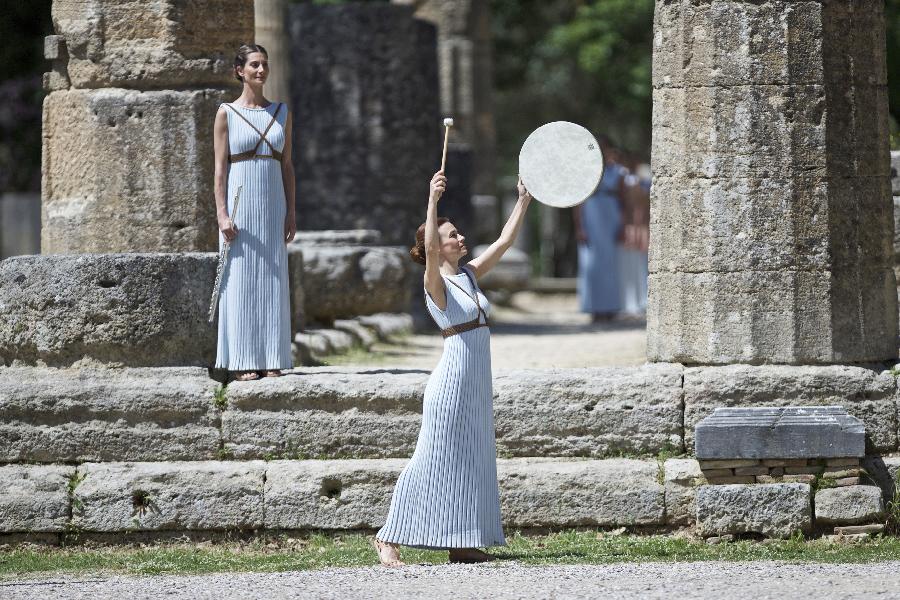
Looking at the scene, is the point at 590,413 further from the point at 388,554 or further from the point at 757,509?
the point at 388,554

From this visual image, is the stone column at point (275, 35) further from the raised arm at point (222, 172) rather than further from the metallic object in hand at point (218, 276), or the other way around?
the metallic object in hand at point (218, 276)

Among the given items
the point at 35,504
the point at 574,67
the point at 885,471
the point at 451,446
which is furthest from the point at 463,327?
the point at 574,67

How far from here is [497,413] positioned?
804 cm

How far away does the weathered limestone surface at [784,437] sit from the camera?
7629 mm

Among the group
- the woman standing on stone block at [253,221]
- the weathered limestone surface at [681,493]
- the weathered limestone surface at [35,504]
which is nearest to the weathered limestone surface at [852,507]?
the weathered limestone surface at [681,493]

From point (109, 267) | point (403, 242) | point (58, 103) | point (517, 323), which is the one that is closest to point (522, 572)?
point (109, 267)

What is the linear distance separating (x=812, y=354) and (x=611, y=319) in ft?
33.9

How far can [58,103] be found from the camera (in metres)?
9.38

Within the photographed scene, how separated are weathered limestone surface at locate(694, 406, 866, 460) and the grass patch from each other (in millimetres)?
409

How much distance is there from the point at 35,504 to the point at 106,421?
1.76ft

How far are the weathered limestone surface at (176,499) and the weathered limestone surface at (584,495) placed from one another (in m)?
1.25

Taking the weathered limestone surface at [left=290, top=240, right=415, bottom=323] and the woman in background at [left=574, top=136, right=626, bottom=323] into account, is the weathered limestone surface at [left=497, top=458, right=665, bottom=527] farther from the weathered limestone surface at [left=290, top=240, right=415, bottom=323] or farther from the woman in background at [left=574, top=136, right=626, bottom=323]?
the woman in background at [left=574, top=136, right=626, bottom=323]

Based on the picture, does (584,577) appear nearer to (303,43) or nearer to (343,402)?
(343,402)

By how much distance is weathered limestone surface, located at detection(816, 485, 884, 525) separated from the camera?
298 inches
